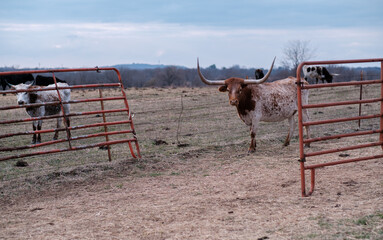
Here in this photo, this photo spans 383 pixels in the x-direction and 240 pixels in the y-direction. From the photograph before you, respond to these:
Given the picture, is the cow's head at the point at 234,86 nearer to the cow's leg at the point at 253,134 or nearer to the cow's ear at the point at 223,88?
the cow's ear at the point at 223,88

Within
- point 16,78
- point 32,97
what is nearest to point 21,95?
point 32,97

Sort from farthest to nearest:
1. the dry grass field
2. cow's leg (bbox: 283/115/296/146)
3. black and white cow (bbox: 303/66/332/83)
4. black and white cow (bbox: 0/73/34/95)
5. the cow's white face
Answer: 1. black and white cow (bbox: 303/66/332/83)
2. black and white cow (bbox: 0/73/34/95)
3. the cow's white face
4. cow's leg (bbox: 283/115/296/146)
5. the dry grass field

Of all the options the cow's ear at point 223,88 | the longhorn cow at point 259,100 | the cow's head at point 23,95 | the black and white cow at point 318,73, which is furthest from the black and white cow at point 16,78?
the black and white cow at point 318,73

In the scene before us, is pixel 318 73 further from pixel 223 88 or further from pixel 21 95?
pixel 21 95

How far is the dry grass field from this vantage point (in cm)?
431

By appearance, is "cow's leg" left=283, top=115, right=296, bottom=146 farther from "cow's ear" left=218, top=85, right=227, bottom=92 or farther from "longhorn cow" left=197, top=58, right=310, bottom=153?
"cow's ear" left=218, top=85, right=227, bottom=92

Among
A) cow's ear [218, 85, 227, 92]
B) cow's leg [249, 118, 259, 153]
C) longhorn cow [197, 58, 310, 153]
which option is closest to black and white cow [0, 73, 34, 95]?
cow's ear [218, 85, 227, 92]

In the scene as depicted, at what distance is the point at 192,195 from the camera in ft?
18.9

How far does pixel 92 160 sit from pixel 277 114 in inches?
169

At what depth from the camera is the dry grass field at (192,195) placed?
4.31m

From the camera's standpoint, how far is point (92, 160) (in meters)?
8.59

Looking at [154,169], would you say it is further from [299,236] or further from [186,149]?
[299,236]

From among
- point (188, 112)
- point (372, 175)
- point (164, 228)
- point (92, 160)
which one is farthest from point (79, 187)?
point (188, 112)

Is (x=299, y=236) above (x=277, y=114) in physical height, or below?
below
